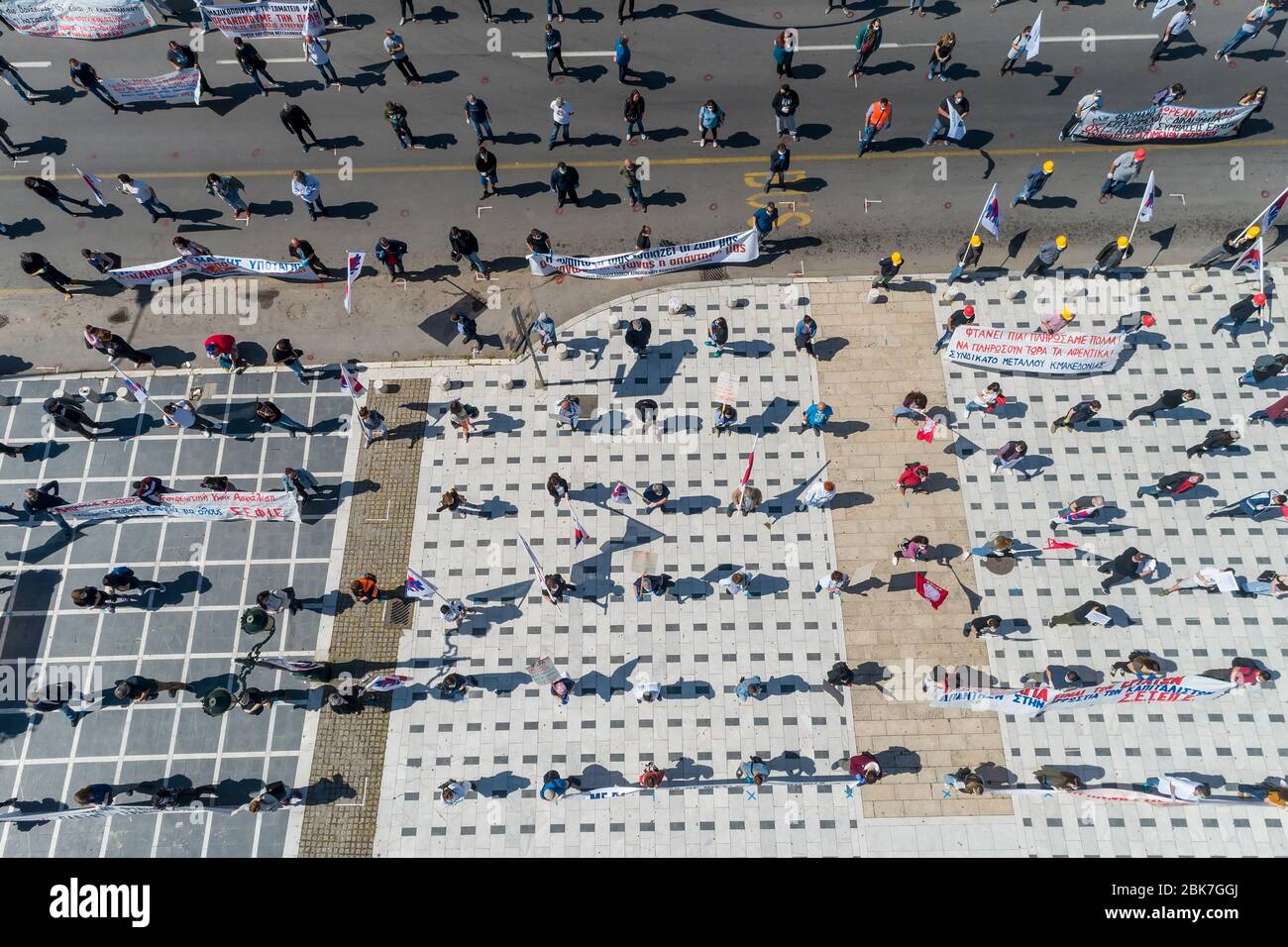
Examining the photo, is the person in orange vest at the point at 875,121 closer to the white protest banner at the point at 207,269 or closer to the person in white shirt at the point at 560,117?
the person in white shirt at the point at 560,117

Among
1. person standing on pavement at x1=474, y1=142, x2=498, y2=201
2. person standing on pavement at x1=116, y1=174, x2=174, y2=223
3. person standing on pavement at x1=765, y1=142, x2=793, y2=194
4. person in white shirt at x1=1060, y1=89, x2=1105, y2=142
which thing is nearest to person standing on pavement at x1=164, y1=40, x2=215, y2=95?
person standing on pavement at x1=116, y1=174, x2=174, y2=223

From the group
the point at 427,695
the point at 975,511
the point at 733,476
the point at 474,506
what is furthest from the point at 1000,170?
the point at 427,695

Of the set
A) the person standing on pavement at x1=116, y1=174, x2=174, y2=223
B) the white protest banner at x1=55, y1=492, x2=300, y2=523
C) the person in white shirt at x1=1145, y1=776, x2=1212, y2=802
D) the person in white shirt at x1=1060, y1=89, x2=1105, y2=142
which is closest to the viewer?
the person in white shirt at x1=1145, y1=776, x2=1212, y2=802

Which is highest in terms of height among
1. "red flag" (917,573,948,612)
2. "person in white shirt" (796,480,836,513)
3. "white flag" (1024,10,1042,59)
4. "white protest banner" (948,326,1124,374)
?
"white flag" (1024,10,1042,59)

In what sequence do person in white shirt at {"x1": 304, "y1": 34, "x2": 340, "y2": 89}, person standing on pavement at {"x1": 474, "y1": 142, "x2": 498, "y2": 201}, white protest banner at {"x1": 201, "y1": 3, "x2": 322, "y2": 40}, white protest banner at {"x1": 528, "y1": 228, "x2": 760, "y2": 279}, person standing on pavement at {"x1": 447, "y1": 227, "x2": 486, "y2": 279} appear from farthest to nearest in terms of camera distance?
white protest banner at {"x1": 201, "y1": 3, "x2": 322, "y2": 40}, person in white shirt at {"x1": 304, "y1": 34, "x2": 340, "y2": 89}, person standing on pavement at {"x1": 474, "y1": 142, "x2": 498, "y2": 201}, white protest banner at {"x1": 528, "y1": 228, "x2": 760, "y2": 279}, person standing on pavement at {"x1": 447, "y1": 227, "x2": 486, "y2": 279}

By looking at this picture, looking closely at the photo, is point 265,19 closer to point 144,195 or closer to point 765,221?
point 144,195

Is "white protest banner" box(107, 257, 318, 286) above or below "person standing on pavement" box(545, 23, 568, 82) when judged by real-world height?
below

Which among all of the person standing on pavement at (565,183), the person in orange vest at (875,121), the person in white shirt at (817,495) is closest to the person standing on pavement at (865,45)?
the person in orange vest at (875,121)

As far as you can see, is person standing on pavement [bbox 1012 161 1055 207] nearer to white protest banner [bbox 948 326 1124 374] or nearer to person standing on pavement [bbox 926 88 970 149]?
person standing on pavement [bbox 926 88 970 149]

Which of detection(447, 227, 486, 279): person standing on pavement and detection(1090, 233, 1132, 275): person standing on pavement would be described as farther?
detection(1090, 233, 1132, 275): person standing on pavement
